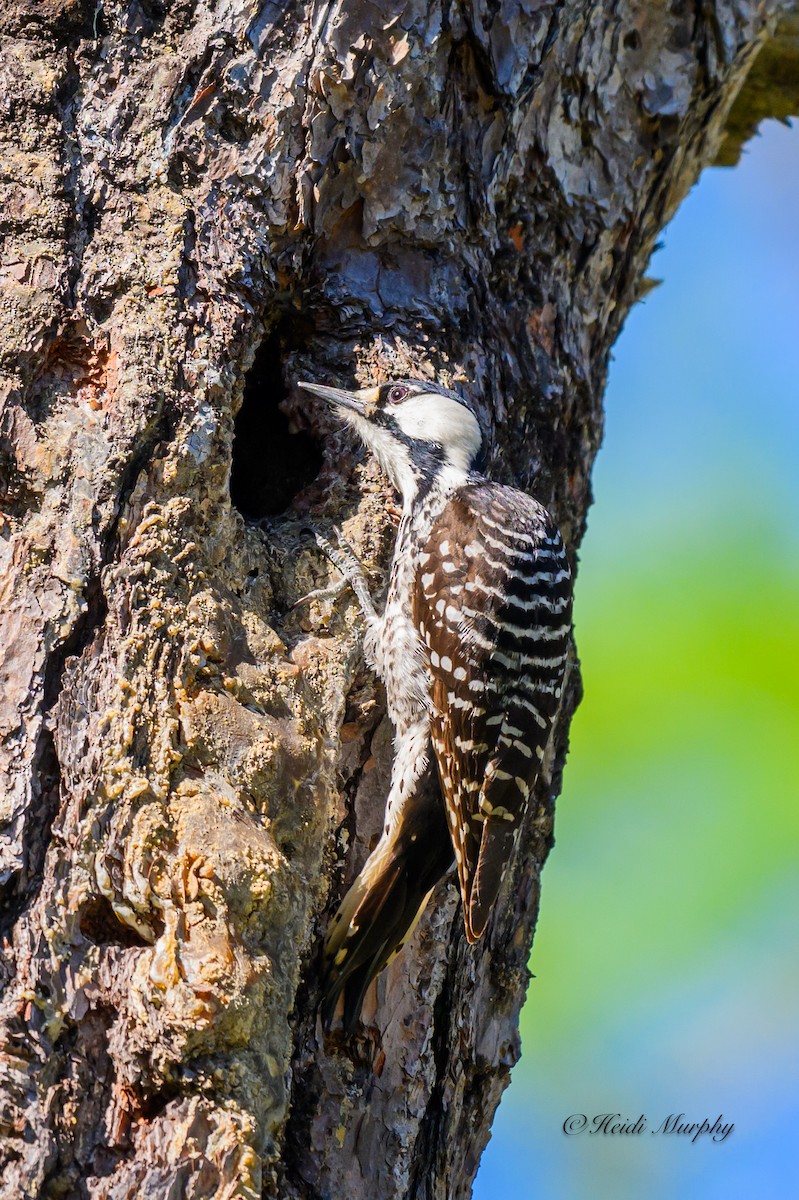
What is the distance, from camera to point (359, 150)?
3.53 meters

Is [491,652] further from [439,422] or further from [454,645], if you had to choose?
[439,422]

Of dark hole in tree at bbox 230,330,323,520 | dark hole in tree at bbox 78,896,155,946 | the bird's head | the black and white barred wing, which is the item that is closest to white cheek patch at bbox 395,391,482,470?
the bird's head

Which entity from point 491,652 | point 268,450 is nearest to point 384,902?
point 491,652

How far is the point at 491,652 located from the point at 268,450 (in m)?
0.92

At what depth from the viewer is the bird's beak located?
3617 mm

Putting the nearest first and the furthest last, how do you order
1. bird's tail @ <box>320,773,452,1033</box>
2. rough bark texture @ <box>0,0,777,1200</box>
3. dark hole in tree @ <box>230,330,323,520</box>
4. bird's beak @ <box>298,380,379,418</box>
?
rough bark texture @ <box>0,0,777,1200</box>, bird's tail @ <box>320,773,452,1033</box>, bird's beak @ <box>298,380,379,418</box>, dark hole in tree @ <box>230,330,323,520</box>

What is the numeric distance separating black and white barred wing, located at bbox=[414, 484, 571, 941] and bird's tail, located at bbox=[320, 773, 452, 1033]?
0.08 metres

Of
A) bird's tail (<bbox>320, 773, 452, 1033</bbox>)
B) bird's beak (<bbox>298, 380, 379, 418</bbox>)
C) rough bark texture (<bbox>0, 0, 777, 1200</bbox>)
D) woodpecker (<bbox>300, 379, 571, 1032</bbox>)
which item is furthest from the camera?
bird's beak (<bbox>298, 380, 379, 418</bbox>)

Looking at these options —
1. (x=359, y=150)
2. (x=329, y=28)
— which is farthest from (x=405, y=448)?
(x=329, y=28)

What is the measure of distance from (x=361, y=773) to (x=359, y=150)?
168cm

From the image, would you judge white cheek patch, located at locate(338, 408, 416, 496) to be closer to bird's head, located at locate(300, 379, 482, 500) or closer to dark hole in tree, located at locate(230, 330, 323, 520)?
bird's head, located at locate(300, 379, 482, 500)

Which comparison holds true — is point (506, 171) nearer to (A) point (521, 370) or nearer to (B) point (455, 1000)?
(A) point (521, 370)

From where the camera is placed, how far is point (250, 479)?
383 centimetres

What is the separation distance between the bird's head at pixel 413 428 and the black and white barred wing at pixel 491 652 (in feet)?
0.43
